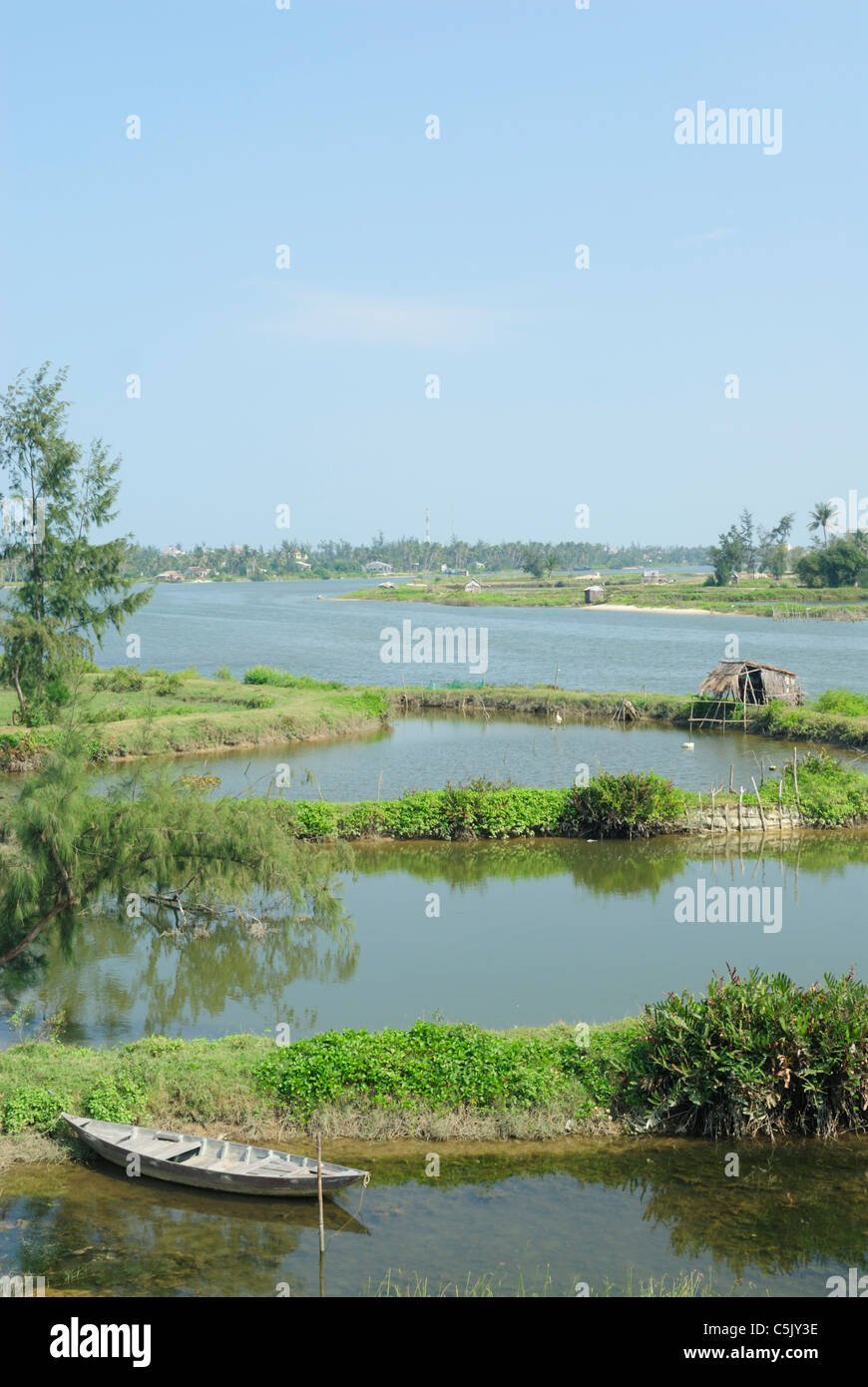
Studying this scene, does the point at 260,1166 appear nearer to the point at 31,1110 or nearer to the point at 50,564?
the point at 31,1110

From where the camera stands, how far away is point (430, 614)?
361ft

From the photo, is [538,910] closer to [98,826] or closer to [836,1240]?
[98,826]

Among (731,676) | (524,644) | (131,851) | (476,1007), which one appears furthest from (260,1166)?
(524,644)

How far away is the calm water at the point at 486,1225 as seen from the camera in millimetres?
10336

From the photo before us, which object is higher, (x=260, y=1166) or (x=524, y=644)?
(x=524, y=644)

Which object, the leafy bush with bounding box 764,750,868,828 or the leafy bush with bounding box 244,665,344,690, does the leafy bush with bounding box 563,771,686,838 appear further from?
the leafy bush with bounding box 244,665,344,690

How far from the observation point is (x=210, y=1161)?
1174 centimetres

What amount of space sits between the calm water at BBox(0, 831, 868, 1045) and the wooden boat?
3687 mm

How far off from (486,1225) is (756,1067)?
141 inches

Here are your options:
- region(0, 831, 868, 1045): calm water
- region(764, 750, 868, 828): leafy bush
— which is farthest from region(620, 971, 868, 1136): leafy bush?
region(764, 750, 868, 828): leafy bush

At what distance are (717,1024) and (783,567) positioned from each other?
141321 mm

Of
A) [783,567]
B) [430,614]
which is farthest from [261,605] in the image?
[783,567]

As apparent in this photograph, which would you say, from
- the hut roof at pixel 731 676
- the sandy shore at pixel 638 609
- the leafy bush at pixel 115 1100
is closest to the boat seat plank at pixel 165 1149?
the leafy bush at pixel 115 1100

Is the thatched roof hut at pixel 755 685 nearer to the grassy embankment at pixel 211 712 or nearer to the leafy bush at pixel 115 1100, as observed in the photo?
the grassy embankment at pixel 211 712
